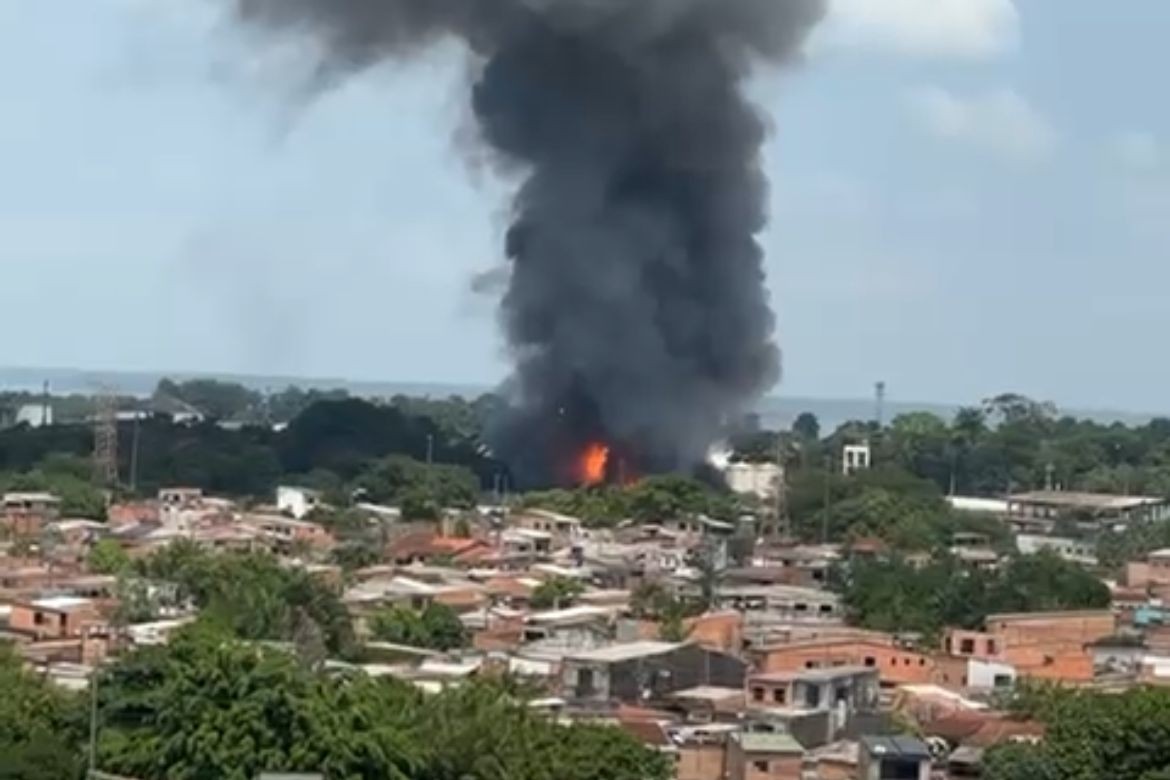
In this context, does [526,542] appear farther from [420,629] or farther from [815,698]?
[815,698]

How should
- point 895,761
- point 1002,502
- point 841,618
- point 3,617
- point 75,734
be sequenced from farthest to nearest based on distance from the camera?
point 1002,502 → point 841,618 → point 3,617 → point 895,761 → point 75,734

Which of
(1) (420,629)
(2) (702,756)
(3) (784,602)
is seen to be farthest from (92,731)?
(3) (784,602)

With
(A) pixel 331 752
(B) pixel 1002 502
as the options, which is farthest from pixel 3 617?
(B) pixel 1002 502

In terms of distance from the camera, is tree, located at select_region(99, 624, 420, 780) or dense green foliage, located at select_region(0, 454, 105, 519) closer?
tree, located at select_region(99, 624, 420, 780)

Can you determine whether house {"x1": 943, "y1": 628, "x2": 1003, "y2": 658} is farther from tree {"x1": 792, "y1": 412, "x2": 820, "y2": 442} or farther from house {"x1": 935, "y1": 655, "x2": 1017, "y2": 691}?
tree {"x1": 792, "y1": 412, "x2": 820, "y2": 442}

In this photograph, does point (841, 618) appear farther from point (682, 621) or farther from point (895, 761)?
point (895, 761)

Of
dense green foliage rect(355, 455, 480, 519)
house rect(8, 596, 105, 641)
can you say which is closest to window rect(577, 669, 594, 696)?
house rect(8, 596, 105, 641)
